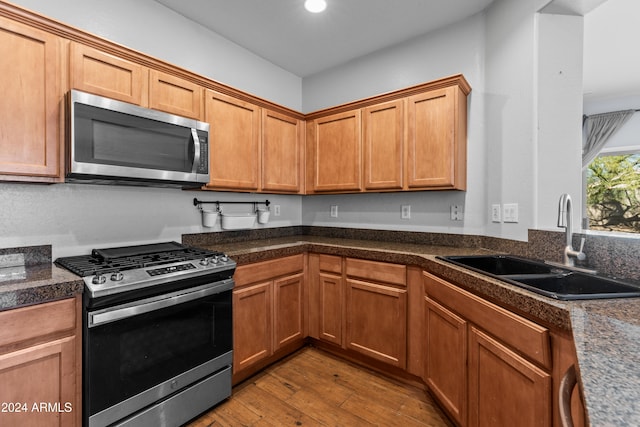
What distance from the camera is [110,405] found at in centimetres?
139

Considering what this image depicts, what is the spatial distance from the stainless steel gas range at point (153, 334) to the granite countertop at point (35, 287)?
0.06 metres

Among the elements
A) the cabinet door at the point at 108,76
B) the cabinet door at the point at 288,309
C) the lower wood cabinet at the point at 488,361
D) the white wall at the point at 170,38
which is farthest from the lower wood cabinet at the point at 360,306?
the white wall at the point at 170,38

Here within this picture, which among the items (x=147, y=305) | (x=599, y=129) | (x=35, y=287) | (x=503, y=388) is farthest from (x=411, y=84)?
(x=599, y=129)

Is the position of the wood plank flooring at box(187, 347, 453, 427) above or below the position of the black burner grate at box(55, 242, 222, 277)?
below

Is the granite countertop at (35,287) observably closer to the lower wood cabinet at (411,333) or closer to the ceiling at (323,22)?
the lower wood cabinet at (411,333)

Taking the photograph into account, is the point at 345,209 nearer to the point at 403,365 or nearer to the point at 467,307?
the point at 403,365

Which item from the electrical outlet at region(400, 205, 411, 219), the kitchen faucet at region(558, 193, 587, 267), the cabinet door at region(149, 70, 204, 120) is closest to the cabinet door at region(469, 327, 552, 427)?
the kitchen faucet at region(558, 193, 587, 267)

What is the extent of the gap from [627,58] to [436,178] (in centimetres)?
280

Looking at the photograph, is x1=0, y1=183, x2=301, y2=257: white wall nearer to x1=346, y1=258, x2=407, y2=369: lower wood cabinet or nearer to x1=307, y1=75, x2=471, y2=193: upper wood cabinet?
x1=307, y1=75, x2=471, y2=193: upper wood cabinet

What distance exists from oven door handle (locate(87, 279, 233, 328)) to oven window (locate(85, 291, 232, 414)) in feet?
0.10

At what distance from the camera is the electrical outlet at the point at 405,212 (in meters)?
2.71

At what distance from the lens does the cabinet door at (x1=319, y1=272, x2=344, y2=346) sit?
2412 mm

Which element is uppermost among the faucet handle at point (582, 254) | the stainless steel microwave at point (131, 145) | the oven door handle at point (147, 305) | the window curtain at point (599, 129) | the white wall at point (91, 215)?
the window curtain at point (599, 129)

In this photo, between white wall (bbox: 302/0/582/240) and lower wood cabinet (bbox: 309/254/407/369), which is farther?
lower wood cabinet (bbox: 309/254/407/369)
